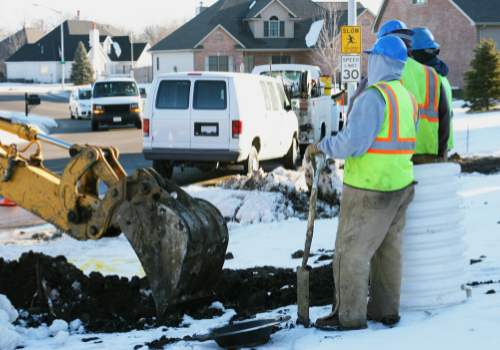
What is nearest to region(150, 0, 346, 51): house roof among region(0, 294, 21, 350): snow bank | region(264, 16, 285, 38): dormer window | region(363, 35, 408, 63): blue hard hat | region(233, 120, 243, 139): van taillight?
region(264, 16, 285, 38): dormer window

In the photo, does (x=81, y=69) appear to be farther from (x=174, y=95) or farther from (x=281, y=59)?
(x=174, y=95)

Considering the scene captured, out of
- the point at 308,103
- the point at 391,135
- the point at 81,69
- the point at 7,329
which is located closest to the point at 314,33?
the point at 81,69

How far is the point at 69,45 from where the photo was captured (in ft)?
276

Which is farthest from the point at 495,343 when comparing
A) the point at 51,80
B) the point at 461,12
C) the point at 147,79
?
the point at 51,80

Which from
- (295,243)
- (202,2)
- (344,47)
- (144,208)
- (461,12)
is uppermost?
(202,2)

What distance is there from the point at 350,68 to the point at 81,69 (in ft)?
205

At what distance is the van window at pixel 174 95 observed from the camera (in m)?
12.2

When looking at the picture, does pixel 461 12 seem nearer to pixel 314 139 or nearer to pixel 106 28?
pixel 314 139

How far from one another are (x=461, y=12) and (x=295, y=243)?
3976cm

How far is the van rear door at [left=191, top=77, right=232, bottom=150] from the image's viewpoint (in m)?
12.1

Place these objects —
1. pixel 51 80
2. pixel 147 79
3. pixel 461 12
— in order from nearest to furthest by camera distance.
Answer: pixel 461 12 < pixel 147 79 < pixel 51 80

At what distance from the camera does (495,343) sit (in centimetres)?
384

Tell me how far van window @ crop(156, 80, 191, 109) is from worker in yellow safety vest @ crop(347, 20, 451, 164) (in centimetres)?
718

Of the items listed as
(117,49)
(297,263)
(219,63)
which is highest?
(117,49)
